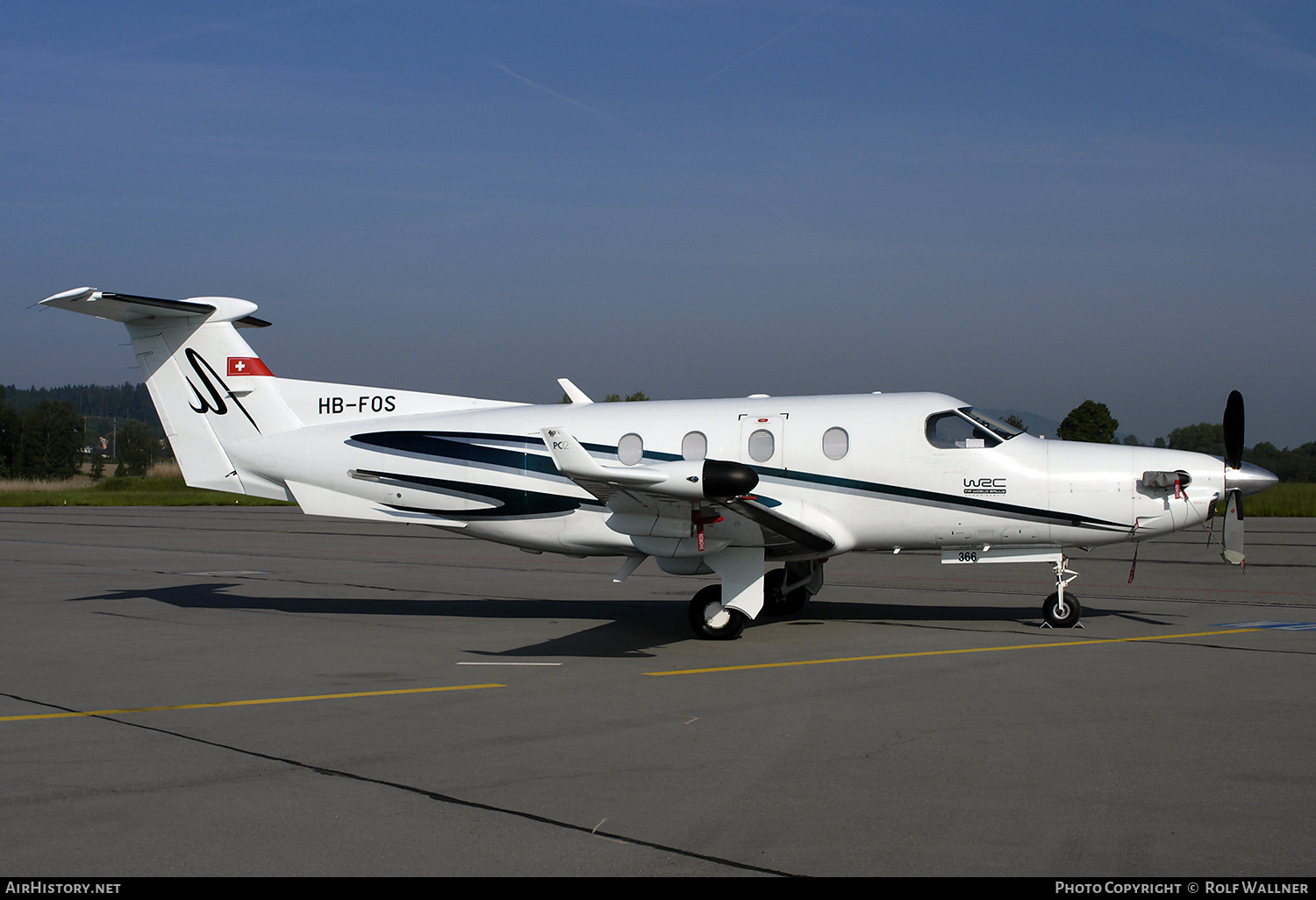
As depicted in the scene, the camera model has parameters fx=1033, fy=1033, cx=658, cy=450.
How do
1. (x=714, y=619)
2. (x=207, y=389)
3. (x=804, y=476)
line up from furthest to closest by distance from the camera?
(x=207, y=389) → (x=804, y=476) → (x=714, y=619)

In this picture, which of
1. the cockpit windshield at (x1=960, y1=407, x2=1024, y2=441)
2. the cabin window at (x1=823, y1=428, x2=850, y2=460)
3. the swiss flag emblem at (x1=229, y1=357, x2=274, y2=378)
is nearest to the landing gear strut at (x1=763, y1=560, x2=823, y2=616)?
the cabin window at (x1=823, y1=428, x2=850, y2=460)

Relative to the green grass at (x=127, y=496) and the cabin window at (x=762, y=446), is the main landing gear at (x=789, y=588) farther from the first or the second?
the green grass at (x=127, y=496)

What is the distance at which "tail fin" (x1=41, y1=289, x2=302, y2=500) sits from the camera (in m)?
14.0

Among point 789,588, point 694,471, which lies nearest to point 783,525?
point 694,471

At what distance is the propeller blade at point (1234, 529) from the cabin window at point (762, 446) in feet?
16.5

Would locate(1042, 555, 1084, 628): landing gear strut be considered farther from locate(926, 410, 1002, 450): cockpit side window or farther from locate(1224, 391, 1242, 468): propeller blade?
locate(1224, 391, 1242, 468): propeller blade

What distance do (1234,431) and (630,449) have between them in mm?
6908

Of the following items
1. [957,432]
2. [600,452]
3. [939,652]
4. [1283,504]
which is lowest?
[1283,504]

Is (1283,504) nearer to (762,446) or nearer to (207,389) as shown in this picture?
(762,446)

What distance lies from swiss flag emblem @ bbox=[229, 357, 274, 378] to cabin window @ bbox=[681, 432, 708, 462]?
19.5 feet

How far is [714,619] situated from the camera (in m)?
11.5

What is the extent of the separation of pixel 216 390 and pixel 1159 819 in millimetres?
12517

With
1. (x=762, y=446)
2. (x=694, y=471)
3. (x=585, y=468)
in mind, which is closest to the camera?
(x=585, y=468)
